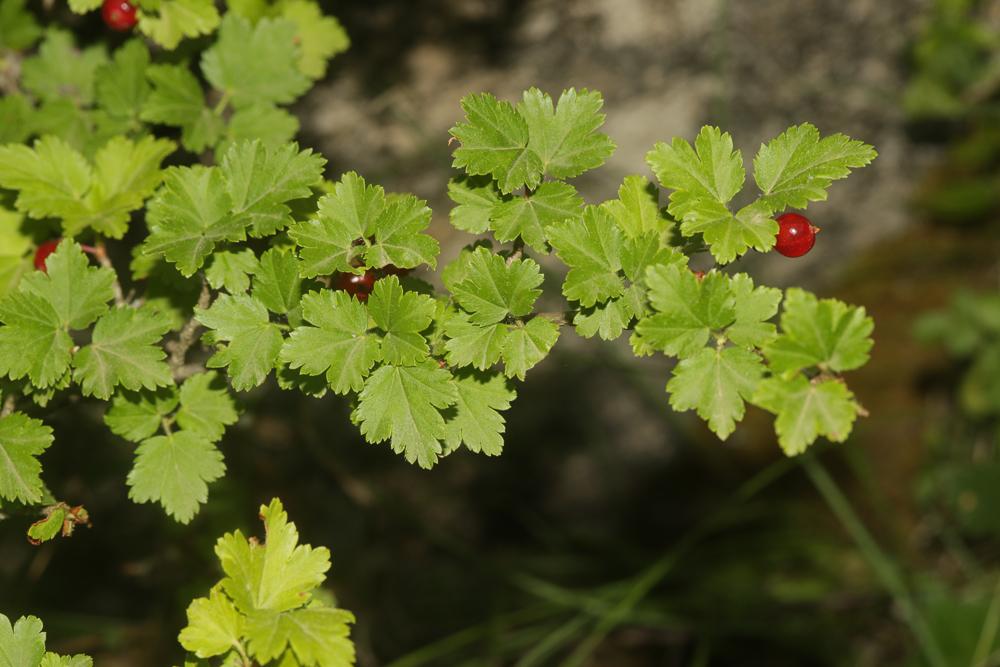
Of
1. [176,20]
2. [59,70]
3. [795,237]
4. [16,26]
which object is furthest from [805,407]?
[16,26]

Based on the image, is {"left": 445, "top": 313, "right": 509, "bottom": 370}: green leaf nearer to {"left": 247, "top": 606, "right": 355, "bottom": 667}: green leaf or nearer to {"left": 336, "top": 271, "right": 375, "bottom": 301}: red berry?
{"left": 336, "top": 271, "right": 375, "bottom": 301}: red berry

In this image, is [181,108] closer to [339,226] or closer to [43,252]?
[43,252]

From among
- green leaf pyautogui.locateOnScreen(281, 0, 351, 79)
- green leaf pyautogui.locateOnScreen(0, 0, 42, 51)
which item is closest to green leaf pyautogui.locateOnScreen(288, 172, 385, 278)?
green leaf pyautogui.locateOnScreen(281, 0, 351, 79)

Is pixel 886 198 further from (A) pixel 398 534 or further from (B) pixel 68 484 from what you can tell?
(B) pixel 68 484

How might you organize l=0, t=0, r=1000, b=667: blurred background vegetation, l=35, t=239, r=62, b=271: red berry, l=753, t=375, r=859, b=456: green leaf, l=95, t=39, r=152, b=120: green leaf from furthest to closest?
l=0, t=0, r=1000, b=667: blurred background vegetation
l=95, t=39, r=152, b=120: green leaf
l=35, t=239, r=62, b=271: red berry
l=753, t=375, r=859, b=456: green leaf

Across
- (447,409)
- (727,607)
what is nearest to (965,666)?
(727,607)

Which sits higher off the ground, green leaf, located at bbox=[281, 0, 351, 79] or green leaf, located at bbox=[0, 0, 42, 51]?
green leaf, located at bbox=[281, 0, 351, 79]
